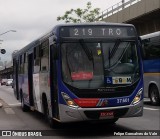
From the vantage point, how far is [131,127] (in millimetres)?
12453

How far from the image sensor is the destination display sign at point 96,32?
1110 cm

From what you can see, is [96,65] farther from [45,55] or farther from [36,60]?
[36,60]

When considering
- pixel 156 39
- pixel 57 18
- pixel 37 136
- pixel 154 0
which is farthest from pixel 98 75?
pixel 57 18

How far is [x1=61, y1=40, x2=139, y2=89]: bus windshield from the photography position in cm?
1075

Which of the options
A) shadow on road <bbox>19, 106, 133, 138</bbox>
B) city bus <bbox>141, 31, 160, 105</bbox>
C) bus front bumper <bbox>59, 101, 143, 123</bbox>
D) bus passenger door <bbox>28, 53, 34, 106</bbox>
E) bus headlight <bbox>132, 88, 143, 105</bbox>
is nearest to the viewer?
bus front bumper <bbox>59, 101, 143, 123</bbox>

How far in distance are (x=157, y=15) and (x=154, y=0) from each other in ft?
7.83

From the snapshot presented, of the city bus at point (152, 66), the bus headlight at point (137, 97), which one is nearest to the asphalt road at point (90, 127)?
the bus headlight at point (137, 97)

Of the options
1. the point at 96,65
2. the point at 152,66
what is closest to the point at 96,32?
the point at 96,65

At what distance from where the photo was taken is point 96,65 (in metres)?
10.9

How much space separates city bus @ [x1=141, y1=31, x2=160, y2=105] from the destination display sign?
A: 8.77 meters

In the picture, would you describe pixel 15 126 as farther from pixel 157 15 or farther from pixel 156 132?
Answer: pixel 157 15

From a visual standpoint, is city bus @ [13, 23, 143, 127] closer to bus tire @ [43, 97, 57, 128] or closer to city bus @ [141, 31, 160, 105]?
bus tire @ [43, 97, 57, 128]

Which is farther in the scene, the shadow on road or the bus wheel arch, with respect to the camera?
the bus wheel arch

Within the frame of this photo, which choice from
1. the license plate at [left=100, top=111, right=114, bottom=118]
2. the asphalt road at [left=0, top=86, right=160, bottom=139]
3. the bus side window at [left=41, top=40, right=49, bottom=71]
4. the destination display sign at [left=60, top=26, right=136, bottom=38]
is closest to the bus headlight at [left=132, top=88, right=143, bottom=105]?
the license plate at [left=100, top=111, right=114, bottom=118]
